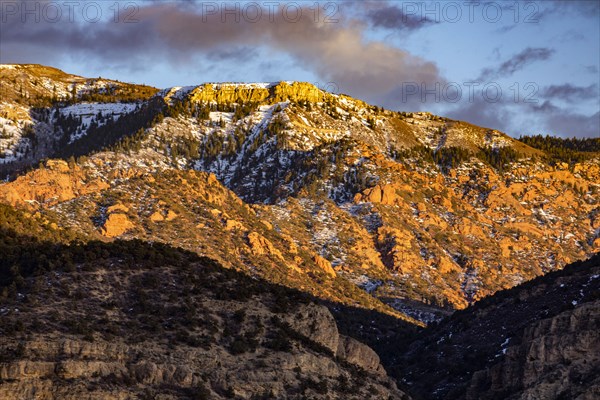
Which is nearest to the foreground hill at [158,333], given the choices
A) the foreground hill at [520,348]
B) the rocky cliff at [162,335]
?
the rocky cliff at [162,335]

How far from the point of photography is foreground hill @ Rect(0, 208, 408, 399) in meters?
83.3

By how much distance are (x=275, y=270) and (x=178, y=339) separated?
103 metres

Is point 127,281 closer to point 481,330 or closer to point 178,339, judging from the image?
point 178,339

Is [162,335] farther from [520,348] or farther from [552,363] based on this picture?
Answer: [520,348]

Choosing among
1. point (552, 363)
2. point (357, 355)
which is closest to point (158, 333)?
point (357, 355)

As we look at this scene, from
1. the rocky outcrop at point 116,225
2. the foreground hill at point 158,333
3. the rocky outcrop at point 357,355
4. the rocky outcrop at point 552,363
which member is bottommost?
the foreground hill at point 158,333

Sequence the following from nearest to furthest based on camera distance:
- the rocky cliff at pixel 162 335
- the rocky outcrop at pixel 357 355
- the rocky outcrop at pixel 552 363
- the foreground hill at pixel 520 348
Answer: the rocky cliff at pixel 162 335 → the rocky outcrop at pixel 357 355 → the rocky outcrop at pixel 552 363 → the foreground hill at pixel 520 348

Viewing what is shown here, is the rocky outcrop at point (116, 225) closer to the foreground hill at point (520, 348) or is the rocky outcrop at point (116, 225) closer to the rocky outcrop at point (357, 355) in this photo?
the foreground hill at point (520, 348)

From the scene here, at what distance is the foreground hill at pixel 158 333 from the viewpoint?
83.3 m

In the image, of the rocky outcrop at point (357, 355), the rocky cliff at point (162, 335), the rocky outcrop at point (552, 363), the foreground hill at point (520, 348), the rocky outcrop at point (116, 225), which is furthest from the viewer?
the rocky outcrop at point (116, 225)

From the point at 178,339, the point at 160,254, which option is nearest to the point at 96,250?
the point at 160,254

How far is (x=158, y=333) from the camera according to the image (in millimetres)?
93625

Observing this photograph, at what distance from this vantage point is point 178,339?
3686 inches

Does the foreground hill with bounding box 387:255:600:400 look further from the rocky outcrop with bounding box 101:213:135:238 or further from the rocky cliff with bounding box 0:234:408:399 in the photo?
the rocky outcrop with bounding box 101:213:135:238
